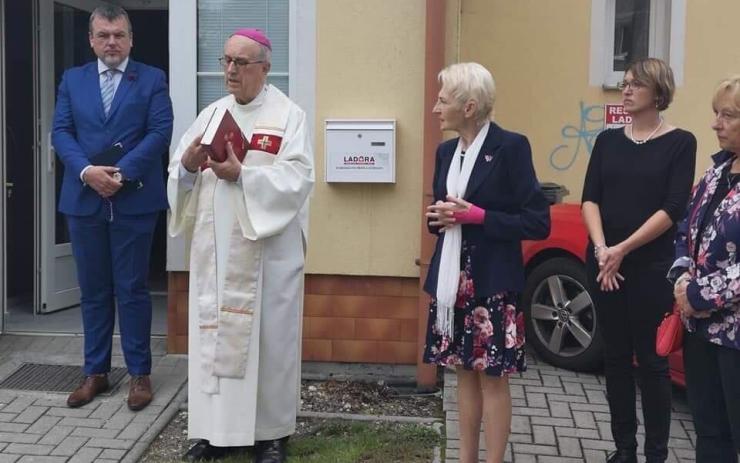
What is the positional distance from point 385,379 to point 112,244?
184 cm

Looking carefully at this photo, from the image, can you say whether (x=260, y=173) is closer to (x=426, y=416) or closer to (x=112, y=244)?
(x=112, y=244)

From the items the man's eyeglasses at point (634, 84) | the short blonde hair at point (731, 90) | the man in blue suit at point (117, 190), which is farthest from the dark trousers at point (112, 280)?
the short blonde hair at point (731, 90)

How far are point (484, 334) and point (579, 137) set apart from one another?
4.28 m

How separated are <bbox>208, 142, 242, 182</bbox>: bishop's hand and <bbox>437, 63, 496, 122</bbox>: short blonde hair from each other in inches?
39.1

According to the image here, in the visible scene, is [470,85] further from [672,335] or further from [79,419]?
[79,419]

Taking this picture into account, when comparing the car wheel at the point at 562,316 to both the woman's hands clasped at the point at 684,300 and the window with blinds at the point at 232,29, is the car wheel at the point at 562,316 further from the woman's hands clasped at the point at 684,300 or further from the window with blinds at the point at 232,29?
the woman's hands clasped at the point at 684,300

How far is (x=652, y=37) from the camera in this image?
7.46 metres

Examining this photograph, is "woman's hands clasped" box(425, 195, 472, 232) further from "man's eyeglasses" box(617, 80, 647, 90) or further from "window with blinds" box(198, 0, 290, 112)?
"window with blinds" box(198, 0, 290, 112)

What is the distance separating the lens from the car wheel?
550cm

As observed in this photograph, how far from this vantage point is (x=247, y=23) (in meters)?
5.52

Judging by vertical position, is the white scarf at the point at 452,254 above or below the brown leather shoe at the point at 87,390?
above

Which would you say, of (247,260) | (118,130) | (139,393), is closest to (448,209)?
(247,260)

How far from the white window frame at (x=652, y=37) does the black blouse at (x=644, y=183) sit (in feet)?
11.8

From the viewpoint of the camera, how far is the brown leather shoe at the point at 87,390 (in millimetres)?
4898
